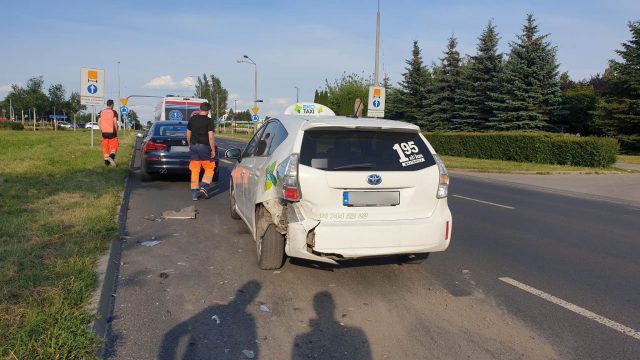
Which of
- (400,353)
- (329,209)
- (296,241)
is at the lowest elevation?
(400,353)

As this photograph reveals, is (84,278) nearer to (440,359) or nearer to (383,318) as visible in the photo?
(383,318)

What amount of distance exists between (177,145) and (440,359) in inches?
387

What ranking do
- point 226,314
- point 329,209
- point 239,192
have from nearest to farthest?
A: point 226,314 → point 329,209 → point 239,192

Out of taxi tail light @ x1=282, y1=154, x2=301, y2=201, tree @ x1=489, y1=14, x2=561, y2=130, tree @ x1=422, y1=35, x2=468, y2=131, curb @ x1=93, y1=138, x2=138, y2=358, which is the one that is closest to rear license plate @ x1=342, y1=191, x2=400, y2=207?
taxi tail light @ x1=282, y1=154, x2=301, y2=201

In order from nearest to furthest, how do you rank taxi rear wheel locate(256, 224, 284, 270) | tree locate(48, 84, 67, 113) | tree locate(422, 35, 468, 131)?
taxi rear wheel locate(256, 224, 284, 270)
tree locate(422, 35, 468, 131)
tree locate(48, 84, 67, 113)

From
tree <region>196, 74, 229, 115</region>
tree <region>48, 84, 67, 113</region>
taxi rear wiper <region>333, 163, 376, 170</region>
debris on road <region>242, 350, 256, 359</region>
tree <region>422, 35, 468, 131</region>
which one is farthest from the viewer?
tree <region>196, 74, 229, 115</region>

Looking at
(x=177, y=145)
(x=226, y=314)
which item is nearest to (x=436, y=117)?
(x=177, y=145)

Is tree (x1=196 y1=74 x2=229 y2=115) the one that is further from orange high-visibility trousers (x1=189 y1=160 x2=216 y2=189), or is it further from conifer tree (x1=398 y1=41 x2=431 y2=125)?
orange high-visibility trousers (x1=189 y1=160 x2=216 y2=189)

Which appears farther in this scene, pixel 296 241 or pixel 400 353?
pixel 296 241

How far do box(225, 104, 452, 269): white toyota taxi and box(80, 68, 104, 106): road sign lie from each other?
56.1ft

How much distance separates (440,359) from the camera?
349 centimetres

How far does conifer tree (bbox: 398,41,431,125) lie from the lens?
4409 cm

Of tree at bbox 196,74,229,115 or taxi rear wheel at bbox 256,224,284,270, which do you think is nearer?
taxi rear wheel at bbox 256,224,284,270

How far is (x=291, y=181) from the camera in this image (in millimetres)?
4727
